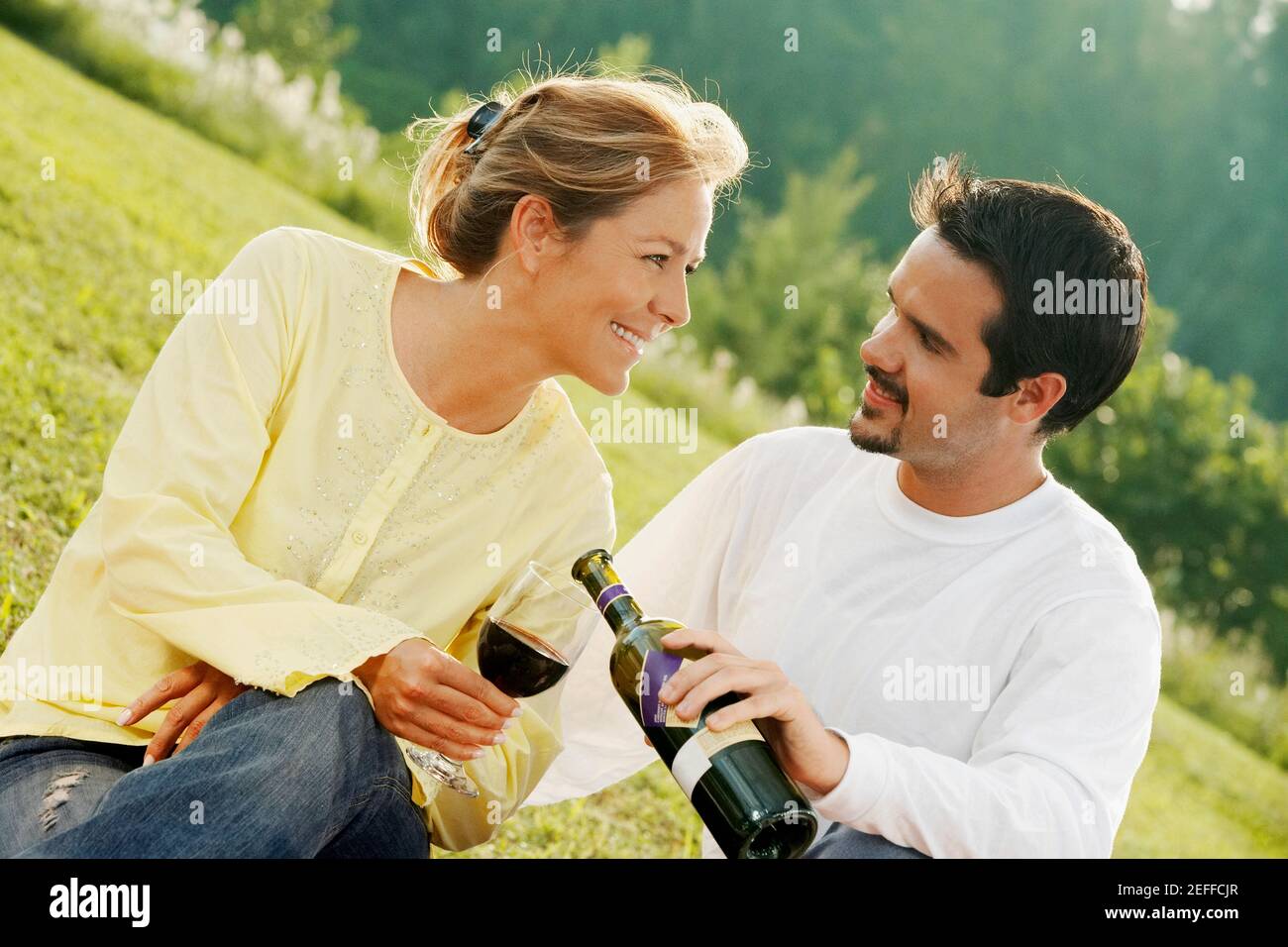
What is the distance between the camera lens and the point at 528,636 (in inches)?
85.0

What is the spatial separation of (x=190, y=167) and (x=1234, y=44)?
1491 inches

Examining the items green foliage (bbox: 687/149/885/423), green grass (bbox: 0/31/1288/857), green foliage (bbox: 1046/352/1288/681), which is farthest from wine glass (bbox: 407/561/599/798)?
green foliage (bbox: 687/149/885/423)

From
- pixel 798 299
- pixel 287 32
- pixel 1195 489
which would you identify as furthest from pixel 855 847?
pixel 287 32

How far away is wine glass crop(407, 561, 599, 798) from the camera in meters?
2.16

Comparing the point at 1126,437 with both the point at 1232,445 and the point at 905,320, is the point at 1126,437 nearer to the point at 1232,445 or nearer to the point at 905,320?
the point at 1232,445

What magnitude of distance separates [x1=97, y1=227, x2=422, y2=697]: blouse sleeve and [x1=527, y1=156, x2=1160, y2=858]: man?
25.9 inches

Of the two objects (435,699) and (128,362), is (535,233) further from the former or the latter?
(128,362)

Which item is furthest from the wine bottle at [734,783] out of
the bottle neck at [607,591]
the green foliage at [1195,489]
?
the green foliage at [1195,489]

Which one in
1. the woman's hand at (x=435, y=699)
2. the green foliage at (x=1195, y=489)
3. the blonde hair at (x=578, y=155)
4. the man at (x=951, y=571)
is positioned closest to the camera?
the woman's hand at (x=435, y=699)

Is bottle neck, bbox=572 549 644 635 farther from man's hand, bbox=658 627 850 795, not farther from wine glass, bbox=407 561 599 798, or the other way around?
man's hand, bbox=658 627 850 795

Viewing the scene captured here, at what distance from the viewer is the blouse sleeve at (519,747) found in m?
2.49

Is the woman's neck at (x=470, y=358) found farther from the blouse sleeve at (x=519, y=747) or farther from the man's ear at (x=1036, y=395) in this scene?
the man's ear at (x=1036, y=395)

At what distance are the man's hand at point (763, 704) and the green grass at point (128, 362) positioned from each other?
1.70m

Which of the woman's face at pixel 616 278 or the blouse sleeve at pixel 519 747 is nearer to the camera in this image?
the blouse sleeve at pixel 519 747
